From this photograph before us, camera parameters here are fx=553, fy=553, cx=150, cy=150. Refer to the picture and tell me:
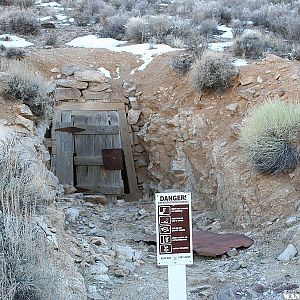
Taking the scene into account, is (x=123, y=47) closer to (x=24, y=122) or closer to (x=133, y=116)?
(x=133, y=116)

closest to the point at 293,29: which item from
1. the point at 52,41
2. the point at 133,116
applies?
the point at 133,116

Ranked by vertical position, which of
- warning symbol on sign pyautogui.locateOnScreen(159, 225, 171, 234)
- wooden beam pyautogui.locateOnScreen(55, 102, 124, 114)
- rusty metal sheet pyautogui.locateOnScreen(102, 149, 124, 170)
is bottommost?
rusty metal sheet pyautogui.locateOnScreen(102, 149, 124, 170)

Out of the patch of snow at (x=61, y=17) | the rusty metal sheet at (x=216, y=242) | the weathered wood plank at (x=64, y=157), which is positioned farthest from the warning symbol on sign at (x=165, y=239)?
the patch of snow at (x=61, y=17)

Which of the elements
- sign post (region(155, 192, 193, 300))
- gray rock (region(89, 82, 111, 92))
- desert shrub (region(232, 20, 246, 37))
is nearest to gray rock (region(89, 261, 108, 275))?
sign post (region(155, 192, 193, 300))

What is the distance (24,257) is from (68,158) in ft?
23.2

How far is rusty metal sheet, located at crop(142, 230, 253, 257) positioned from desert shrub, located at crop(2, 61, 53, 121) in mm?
3937

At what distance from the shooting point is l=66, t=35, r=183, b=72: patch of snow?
1303 cm

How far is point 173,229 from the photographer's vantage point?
185 inches

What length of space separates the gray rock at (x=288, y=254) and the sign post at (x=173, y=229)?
1510 mm

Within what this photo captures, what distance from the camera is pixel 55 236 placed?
19.3ft

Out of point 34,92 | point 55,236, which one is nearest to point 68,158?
point 34,92

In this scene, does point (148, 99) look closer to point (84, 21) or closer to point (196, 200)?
point (196, 200)

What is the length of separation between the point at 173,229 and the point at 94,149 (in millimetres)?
7136

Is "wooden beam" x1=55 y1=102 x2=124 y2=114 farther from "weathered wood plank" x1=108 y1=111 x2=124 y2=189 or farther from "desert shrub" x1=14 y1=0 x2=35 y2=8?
"desert shrub" x1=14 y1=0 x2=35 y2=8
